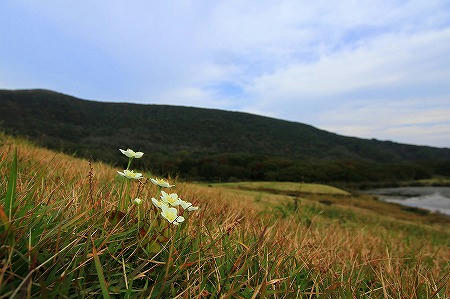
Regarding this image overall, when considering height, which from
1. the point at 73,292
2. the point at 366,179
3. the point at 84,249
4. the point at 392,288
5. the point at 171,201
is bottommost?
the point at 366,179

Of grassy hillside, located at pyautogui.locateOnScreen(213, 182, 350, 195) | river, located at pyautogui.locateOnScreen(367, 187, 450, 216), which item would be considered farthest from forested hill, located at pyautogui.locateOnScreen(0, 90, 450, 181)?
grassy hillside, located at pyautogui.locateOnScreen(213, 182, 350, 195)

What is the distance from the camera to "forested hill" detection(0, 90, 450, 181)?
93.8 m

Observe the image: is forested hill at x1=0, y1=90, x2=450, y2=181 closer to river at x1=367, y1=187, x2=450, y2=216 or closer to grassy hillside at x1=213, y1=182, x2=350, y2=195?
river at x1=367, y1=187, x2=450, y2=216

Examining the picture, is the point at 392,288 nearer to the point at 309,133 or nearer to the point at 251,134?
the point at 251,134

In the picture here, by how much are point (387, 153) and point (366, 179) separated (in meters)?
85.6

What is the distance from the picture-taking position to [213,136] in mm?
130375

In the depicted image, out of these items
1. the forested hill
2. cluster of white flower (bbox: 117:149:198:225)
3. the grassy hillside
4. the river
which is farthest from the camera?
the forested hill

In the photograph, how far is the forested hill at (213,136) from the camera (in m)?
93.8

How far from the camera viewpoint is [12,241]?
128 centimetres

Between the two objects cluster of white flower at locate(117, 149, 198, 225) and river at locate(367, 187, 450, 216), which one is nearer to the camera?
cluster of white flower at locate(117, 149, 198, 225)

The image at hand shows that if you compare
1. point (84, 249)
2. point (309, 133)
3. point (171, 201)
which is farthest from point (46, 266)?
point (309, 133)

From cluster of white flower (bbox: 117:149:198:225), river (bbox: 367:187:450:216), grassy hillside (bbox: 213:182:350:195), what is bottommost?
river (bbox: 367:187:450:216)

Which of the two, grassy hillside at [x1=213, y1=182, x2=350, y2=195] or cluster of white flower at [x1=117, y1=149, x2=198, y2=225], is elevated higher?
cluster of white flower at [x1=117, y1=149, x2=198, y2=225]

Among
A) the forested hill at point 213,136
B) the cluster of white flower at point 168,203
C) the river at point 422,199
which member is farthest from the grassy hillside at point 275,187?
the forested hill at point 213,136
